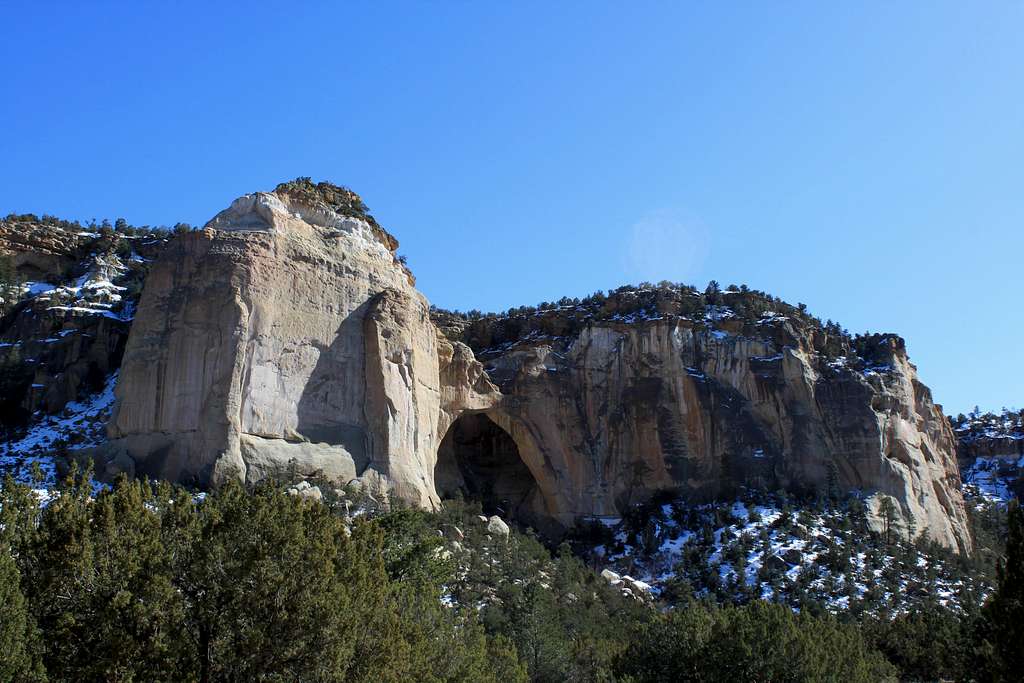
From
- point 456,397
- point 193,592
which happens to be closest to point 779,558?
point 456,397

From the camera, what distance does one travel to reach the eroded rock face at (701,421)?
192 feet

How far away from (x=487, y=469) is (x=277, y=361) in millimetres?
23386

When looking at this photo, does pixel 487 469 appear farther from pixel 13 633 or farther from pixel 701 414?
pixel 13 633

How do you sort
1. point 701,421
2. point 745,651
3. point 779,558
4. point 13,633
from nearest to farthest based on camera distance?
point 13,633, point 745,651, point 779,558, point 701,421

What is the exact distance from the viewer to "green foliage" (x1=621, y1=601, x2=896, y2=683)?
31.9m

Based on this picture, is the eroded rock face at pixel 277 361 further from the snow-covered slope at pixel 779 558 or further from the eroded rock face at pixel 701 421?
the snow-covered slope at pixel 779 558

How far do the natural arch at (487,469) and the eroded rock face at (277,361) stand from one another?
998cm

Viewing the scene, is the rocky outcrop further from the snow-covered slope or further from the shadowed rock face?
the snow-covered slope

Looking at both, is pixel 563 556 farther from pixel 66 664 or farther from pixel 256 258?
pixel 66 664

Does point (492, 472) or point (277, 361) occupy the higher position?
point (277, 361)

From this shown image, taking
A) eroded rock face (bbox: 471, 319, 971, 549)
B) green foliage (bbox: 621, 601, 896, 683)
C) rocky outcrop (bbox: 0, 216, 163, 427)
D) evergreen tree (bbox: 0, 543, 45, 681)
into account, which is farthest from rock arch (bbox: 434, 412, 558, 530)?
evergreen tree (bbox: 0, 543, 45, 681)

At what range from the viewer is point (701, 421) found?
196ft

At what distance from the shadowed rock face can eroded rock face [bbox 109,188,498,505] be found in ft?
0.31

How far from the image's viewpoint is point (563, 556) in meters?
49.2
